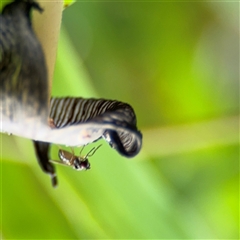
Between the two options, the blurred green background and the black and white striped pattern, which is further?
the blurred green background

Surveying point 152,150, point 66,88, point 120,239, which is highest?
point 66,88

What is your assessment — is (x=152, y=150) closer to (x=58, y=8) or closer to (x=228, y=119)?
(x=228, y=119)

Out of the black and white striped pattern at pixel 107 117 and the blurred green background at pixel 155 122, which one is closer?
the black and white striped pattern at pixel 107 117

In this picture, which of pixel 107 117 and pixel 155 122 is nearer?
pixel 107 117

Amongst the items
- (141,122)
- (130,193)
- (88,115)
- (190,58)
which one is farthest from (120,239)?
(88,115)
